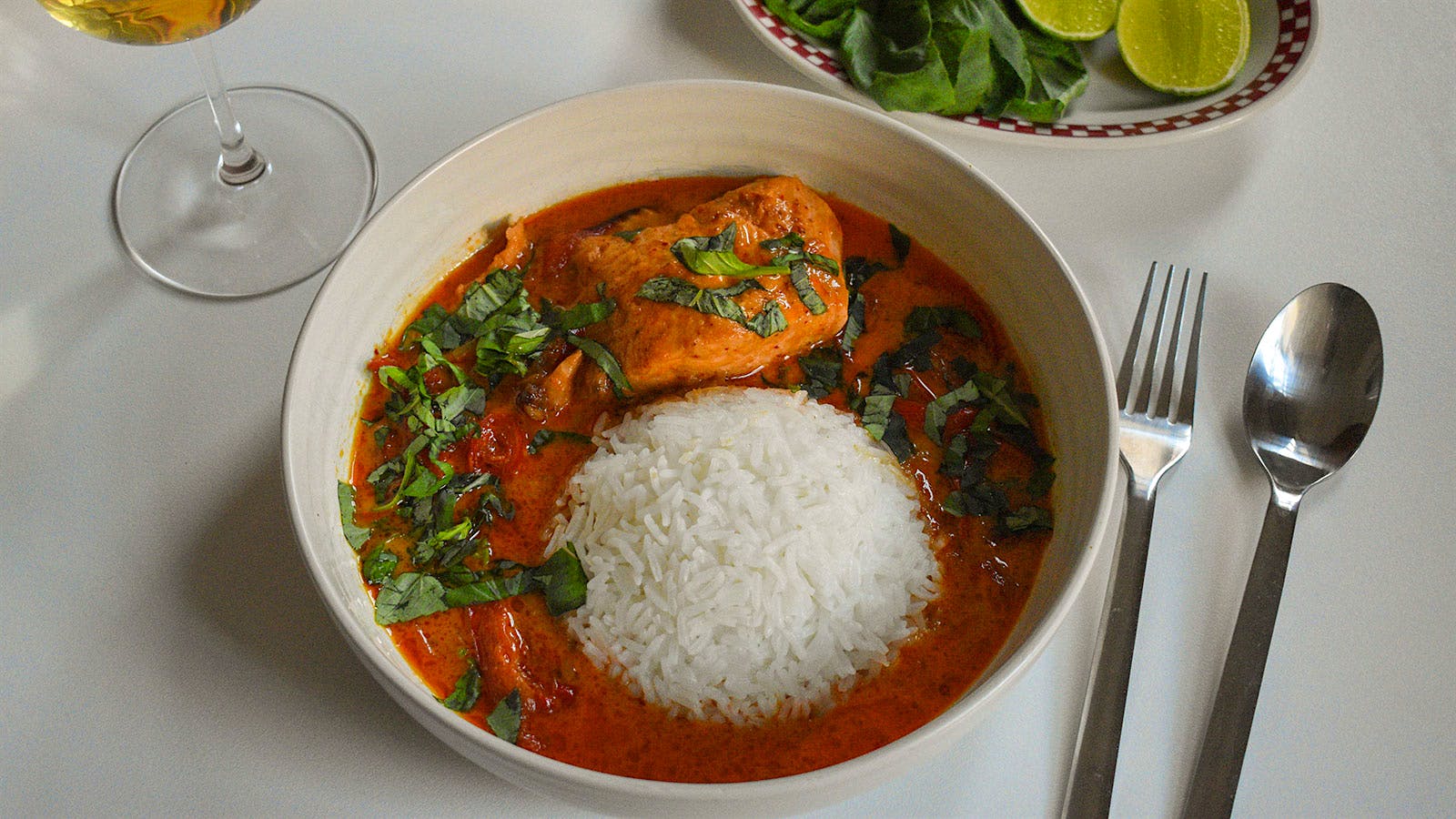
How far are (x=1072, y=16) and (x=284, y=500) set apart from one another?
2135 mm

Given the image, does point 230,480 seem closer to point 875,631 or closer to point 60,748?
point 60,748

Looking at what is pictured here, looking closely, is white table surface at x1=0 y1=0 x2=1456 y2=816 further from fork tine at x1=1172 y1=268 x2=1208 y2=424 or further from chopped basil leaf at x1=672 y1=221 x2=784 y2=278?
chopped basil leaf at x1=672 y1=221 x2=784 y2=278

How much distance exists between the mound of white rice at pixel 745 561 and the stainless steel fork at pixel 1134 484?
1.11ft

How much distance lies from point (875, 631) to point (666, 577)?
38 cm

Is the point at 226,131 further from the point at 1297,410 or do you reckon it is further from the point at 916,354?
the point at 1297,410

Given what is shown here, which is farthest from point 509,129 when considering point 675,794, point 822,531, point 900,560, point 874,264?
point 675,794

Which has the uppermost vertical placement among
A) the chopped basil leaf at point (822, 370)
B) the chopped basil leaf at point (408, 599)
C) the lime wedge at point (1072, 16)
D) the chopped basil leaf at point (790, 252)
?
the lime wedge at point (1072, 16)

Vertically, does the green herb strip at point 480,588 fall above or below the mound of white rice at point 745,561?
below

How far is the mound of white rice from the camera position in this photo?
197 centimetres

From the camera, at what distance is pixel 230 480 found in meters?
2.28

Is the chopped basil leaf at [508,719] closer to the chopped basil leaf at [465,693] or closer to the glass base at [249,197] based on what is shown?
the chopped basil leaf at [465,693]

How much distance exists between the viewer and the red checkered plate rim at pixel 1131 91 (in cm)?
259

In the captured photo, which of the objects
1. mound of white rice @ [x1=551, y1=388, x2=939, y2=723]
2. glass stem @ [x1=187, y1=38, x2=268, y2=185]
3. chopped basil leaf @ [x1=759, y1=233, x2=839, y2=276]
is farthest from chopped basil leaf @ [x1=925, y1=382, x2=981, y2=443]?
glass stem @ [x1=187, y1=38, x2=268, y2=185]

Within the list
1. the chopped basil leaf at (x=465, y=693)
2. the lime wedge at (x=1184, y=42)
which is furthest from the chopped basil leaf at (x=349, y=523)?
the lime wedge at (x=1184, y=42)
